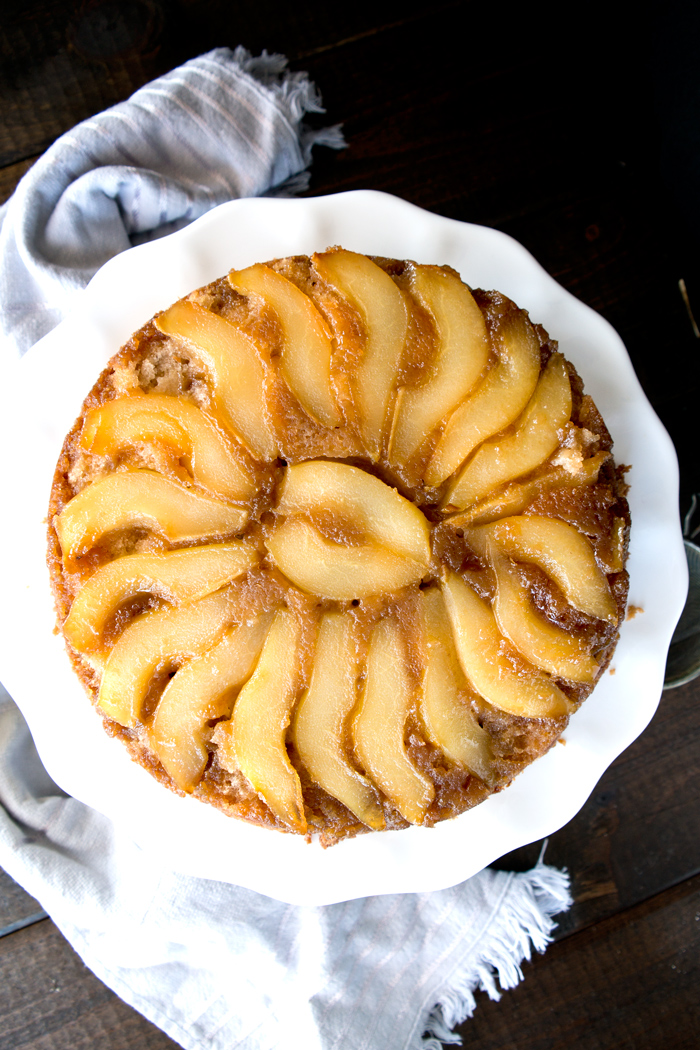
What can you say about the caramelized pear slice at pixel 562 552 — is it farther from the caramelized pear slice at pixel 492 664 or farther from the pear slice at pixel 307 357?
the pear slice at pixel 307 357

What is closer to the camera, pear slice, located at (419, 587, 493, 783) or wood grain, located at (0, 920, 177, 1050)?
pear slice, located at (419, 587, 493, 783)

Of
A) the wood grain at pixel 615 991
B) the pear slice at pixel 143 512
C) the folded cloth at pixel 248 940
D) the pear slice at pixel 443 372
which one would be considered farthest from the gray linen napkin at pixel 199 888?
the pear slice at pixel 443 372

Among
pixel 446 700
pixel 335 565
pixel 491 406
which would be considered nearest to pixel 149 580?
pixel 335 565

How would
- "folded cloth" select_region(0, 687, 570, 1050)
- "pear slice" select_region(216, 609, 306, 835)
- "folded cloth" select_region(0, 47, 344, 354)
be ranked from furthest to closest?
"folded cloth" select_region(0, 687, 570, 1050) < "folded cloth" select_region(0, 47, 344, 354) < "pear slice" select_region(216, 609, 306, 835)

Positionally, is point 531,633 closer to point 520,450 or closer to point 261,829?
point 520,450

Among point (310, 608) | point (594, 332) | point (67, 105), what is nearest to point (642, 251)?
point (594, 332)

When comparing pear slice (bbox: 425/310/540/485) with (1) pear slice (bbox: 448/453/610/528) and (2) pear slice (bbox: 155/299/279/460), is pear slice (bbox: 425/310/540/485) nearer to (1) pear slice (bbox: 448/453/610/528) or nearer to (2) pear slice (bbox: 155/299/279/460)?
(1) pear slice (bbox: 448/453/610/528)

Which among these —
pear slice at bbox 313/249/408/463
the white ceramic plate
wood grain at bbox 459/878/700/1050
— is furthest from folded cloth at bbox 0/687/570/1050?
pear slice at bbox 313/249/408/463
